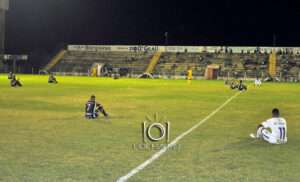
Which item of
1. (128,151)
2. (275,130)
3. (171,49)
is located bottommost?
(128,151)

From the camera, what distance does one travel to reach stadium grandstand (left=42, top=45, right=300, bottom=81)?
6378 centimetres

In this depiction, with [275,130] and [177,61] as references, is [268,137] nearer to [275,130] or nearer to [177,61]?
[275,130]

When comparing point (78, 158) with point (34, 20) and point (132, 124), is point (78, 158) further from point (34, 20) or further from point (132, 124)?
point (34, 20)

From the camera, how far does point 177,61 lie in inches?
2734

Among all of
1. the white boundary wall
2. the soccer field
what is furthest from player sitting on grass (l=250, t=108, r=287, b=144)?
the white boundary wall

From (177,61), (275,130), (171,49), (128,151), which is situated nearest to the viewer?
(128,151)

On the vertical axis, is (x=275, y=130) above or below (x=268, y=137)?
above

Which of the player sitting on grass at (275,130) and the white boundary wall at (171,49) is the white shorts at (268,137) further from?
the white boundary wall at (171,49)

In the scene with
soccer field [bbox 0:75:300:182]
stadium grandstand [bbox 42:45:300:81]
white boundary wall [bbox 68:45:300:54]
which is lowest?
soccer field [bbox 0:75:300:182]

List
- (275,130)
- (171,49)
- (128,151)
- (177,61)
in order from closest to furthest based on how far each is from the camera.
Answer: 1. (128,151)
2. (275,130)
3. (177,61)
4. (171,49)

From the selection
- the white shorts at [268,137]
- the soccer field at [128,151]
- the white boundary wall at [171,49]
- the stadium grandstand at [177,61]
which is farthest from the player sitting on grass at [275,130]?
the white boundary wall at [171,49]

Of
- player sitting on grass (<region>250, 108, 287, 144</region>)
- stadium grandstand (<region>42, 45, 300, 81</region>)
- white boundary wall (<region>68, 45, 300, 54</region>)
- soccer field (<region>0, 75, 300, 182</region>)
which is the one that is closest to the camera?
soccer field (<region>0, 75, 300, 182</region>)

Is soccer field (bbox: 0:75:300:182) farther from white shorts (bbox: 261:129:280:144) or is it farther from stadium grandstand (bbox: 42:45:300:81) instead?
stadium grandstand (bbox: 42:45:300:81)

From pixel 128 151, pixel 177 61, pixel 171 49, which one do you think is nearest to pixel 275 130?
pixel 128 151
